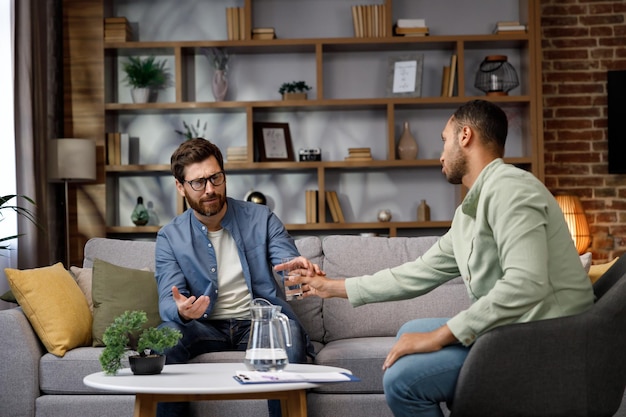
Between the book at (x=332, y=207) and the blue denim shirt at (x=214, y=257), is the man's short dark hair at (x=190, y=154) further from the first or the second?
the book at (x=332, y=207)

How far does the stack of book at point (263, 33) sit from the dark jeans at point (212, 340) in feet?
9.20

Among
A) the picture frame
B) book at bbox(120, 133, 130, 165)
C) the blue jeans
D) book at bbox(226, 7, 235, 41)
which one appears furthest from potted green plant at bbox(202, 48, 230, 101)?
the blue jeans

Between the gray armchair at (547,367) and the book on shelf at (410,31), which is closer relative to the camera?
the gray armchair at (547,367)

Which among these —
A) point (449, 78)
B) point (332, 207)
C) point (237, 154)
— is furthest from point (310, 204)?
point (449, 78)

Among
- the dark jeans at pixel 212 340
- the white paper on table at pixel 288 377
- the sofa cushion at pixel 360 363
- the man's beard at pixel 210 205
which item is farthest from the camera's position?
the man's beard at pixel 210 205

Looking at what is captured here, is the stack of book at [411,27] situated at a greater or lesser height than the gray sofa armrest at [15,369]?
greater

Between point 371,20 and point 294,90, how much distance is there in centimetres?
66

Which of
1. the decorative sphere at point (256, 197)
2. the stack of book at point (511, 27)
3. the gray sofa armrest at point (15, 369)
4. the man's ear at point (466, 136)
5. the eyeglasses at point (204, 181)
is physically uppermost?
the stack of book at point (511, 27)

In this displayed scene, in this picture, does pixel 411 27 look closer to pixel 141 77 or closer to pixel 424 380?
pixel 141 77

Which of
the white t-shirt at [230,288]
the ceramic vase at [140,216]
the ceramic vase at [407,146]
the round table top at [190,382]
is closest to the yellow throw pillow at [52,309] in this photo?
the white t-shirt at [230,288]

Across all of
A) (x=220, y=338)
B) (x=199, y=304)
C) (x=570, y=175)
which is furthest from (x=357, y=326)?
(x=570, y=175)

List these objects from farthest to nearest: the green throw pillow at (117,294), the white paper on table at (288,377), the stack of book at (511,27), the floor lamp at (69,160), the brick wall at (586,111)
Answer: the brick wall at (586,111), the stack of book at (511,27), the floor lamp at (69,160), the green throw pillow at (117,294), the white paper on table at (288,377)

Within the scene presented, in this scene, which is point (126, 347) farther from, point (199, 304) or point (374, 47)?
point (374, 47)

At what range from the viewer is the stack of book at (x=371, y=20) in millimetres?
5609
